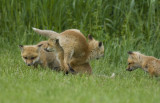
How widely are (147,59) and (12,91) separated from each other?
458 cm

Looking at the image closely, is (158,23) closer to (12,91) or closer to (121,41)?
(121,41)

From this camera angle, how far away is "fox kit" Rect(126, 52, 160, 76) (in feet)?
28.9

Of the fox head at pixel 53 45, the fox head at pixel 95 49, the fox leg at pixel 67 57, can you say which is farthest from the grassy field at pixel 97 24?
the fox leg at pixel 67 57

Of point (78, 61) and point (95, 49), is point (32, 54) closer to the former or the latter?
point (78, 61)

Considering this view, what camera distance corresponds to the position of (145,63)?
909 centimetres

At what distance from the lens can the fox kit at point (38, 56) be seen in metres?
8.84

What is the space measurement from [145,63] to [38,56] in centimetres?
282

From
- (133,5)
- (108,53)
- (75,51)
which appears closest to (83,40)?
(75,51)

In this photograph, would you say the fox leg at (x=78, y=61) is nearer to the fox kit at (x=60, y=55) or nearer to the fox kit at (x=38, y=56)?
the fox kit at (x=60, y=55)

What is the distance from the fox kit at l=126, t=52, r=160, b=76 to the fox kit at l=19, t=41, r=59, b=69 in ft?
6.75

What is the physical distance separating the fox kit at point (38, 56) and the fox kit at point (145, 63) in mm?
2056

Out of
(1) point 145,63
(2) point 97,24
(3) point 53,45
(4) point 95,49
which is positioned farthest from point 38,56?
(2) point 97,24

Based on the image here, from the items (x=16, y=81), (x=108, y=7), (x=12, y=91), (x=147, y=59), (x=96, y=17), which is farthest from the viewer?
(x=108, y=7)

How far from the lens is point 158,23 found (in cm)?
1119
